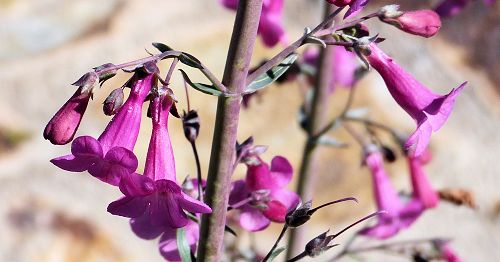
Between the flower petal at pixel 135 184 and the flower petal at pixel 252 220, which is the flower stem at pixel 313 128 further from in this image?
the flower petal at pixel 135 184

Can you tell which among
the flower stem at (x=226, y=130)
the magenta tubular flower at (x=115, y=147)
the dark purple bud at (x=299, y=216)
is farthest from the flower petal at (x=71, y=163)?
the dark purple bud at (x=299, y=216)

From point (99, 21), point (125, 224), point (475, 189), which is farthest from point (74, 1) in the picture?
point (475, 189)

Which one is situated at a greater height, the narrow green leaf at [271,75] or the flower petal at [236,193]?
the narrow green leaf at [271,75]

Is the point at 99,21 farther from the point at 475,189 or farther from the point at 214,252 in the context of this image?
the point at 214,252

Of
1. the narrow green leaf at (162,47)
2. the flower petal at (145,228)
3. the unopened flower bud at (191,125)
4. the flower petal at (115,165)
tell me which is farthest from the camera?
the flower petal at (145,228)

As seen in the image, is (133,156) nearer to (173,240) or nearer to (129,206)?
(129,206)
